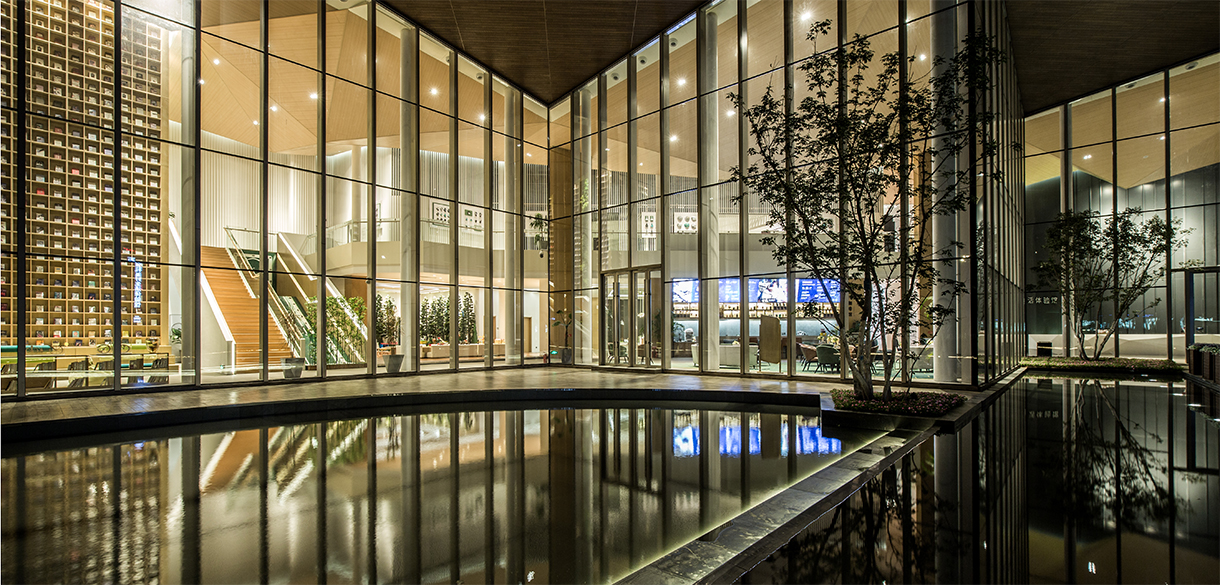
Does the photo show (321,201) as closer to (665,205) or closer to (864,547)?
(665,205)

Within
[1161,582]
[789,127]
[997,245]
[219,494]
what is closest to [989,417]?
[789,127]

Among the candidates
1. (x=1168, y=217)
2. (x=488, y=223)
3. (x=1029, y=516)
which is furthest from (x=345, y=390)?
(x=1168, y=217)

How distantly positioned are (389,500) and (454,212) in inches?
487

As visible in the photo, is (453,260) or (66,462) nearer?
(66,462)

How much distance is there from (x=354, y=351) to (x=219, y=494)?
10.2 metres

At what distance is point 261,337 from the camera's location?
12.0 metres

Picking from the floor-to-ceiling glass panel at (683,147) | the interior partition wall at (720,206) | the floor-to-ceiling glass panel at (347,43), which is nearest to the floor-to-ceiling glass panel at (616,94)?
the interior partition wall at (720,206)

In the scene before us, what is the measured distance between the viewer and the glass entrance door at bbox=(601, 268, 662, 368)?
48.5 ft

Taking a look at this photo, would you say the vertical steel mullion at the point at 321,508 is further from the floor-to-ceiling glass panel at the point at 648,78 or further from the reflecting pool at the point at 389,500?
the floor-to-ceiling glass panel at the point at 648,78

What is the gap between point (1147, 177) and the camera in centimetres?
1611

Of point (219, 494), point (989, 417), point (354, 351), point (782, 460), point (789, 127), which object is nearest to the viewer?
point (219, 494)

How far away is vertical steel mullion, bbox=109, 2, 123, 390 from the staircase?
131 centimetres

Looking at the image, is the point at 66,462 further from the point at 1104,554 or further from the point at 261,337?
the point at 1104,554

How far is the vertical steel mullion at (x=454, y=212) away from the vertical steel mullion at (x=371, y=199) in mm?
2164
